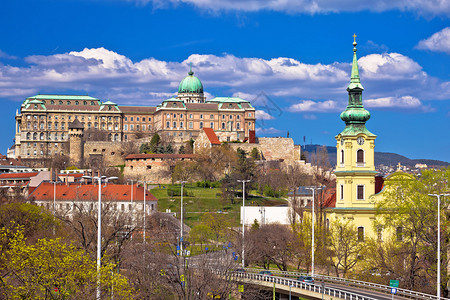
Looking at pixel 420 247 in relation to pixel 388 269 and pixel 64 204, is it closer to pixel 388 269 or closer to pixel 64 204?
pixel 388 269

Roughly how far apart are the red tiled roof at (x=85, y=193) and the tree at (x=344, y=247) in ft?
132

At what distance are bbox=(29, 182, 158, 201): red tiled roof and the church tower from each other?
36249 millimetres

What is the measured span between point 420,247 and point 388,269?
2.82 metres

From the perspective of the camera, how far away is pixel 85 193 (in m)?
110

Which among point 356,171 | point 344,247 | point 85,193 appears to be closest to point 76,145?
point 85,193

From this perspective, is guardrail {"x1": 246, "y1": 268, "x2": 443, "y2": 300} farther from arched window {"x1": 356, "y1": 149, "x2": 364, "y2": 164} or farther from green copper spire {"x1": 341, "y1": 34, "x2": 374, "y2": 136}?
green copper spire {"x1": 341, "y1": 34, "x2": 374, "y2": 136}

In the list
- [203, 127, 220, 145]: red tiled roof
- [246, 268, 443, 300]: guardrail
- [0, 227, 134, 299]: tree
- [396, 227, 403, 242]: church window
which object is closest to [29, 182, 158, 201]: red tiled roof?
[396, 227, 403, 242]: church window

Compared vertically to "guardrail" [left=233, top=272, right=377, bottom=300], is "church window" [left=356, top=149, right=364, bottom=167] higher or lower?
higher

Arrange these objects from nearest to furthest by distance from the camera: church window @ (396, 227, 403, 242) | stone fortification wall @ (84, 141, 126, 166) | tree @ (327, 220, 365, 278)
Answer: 1. church window @ (396, 227, 403, 242)
2. tree @ (327, 220, 365, 278)
3. stone fortification wall @ (84, 141, 126, 166)

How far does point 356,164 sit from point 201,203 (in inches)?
1757

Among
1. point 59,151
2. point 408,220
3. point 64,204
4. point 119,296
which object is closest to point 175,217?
point 64,204

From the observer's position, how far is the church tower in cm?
7919

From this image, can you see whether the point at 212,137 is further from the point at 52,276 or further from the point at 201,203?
the point at 52,276

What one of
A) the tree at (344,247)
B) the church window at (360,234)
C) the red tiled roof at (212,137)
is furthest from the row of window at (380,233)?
the red tiled roof at (212,137)
